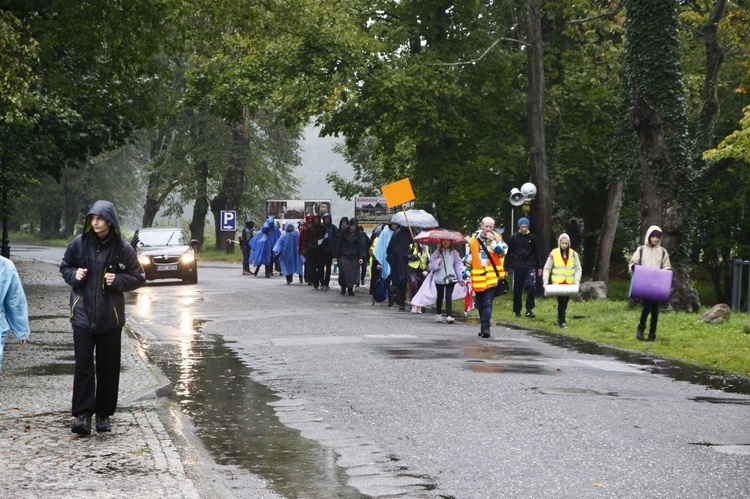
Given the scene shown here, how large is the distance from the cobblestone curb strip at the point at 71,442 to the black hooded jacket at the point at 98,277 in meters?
0.86

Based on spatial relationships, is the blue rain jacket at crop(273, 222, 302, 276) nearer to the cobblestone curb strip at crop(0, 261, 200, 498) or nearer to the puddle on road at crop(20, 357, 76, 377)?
the cobblestone curb strip at crop(0, 261, 200, 498)

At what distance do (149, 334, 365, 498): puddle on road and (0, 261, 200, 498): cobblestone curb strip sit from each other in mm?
390

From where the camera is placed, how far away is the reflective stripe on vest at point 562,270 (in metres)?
20.4

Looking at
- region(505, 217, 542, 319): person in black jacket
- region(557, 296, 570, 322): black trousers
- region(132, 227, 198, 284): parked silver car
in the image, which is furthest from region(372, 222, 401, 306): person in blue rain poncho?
region(132, 227, 198, 284): parked silver car

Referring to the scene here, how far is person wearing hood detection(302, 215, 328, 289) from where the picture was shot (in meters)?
32.2

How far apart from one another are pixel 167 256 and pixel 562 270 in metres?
15.3

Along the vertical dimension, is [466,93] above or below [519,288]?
above

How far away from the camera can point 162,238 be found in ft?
112

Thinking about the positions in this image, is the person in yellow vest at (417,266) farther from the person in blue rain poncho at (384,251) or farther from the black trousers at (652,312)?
the black trousers at (652,312)

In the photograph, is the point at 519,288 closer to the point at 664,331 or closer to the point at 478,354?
the point at 664,331

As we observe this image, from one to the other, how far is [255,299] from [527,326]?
797cm

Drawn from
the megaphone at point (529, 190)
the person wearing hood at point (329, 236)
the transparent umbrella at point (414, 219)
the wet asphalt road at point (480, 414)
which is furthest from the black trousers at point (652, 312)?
the person wearing hood at point (329, 236)

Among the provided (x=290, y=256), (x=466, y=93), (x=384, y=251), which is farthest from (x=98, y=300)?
(x=290, y=256)

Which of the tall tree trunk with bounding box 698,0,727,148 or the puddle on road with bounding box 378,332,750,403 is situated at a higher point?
the tall tree trunk with bounding box 698,0,727,148
